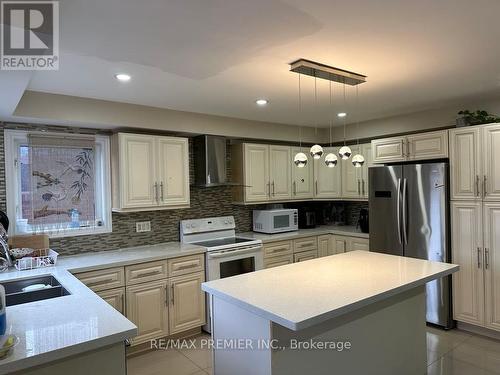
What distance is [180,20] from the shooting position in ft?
5.56

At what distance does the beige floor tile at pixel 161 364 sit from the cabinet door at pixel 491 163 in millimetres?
3100

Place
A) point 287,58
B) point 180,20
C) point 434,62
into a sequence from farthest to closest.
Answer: point 434,62 → point 287,58 → point 180,20

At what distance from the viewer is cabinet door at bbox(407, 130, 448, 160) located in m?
3.52

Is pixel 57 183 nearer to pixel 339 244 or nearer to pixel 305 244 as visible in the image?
pixel 305 244

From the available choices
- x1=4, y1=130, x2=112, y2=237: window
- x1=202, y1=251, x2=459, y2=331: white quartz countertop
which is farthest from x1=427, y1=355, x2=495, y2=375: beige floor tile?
x1=4, y1=130, x2=112, y2=237: window

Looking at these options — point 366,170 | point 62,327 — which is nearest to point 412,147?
point 366,170

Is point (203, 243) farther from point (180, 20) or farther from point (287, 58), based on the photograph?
point (180, 20)

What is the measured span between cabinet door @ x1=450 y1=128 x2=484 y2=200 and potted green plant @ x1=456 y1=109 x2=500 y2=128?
123 millimetres

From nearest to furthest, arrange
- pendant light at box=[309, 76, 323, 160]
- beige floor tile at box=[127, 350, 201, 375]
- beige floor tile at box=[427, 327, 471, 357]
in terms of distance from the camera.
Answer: pendant light at box=[309, 76, 323, 160], beige floor tile at box=[127, 350, 201, 375], beige floor tile at box=[427, 327, 471, 357]

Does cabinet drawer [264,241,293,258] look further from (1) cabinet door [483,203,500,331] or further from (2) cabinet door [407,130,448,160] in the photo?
(1) cabinet door [483,203,500,331]

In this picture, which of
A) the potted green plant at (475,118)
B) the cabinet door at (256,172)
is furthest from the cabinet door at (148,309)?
the potted green plant at (475,118)

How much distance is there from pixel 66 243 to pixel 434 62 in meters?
3.49

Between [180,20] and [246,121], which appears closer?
[180,20]

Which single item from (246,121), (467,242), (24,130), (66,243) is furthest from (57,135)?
(467,242)
